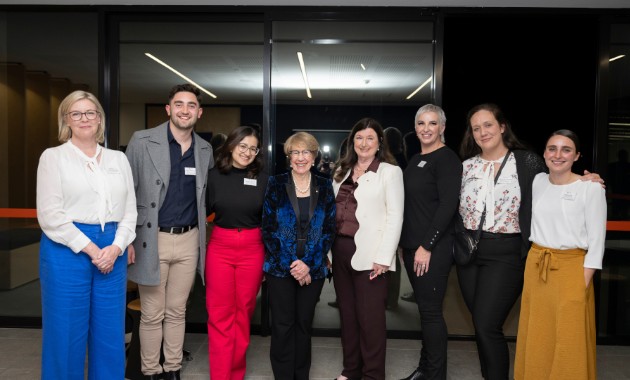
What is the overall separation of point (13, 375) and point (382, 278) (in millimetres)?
2639

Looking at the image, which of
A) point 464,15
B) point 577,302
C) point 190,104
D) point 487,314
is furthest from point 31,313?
point 464,15

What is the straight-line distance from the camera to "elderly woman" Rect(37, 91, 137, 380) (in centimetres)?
241

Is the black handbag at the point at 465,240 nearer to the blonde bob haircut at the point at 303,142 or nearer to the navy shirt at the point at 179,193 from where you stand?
the blonde bob haircut at the point at 303,142

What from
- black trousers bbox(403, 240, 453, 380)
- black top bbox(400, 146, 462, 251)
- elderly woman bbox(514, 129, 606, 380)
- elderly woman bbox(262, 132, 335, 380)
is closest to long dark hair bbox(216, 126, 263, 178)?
elderly woman bbox(262, 132, 335, 380)

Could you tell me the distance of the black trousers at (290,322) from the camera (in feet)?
9.48

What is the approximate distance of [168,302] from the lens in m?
3.13

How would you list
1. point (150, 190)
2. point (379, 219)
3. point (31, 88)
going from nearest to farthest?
1. point (379, 219)
2. point (150, 190)
3. point (31, 88)

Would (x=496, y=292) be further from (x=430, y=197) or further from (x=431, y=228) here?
(x=430, y=197)

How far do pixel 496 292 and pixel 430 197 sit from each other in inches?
27.1

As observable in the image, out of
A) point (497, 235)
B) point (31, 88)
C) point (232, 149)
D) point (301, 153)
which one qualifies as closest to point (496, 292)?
point (497, 235)

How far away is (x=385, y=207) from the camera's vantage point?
2.91m

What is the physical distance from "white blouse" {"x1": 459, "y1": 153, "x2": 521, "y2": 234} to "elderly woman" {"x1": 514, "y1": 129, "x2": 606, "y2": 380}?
129 mm

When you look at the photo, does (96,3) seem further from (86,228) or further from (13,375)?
(13,375)

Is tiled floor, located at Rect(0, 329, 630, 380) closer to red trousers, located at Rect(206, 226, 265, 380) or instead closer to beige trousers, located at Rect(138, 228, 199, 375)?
beige trousers, located at Rect(138, 228, 199, 375)
